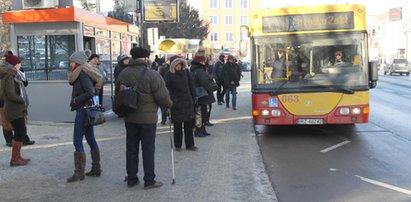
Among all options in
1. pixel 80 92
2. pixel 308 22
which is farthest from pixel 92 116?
pixel 308 22

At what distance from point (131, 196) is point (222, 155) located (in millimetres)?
2844

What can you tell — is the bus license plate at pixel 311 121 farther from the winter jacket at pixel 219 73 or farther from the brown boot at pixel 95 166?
the winter jacket at pixel 219 73

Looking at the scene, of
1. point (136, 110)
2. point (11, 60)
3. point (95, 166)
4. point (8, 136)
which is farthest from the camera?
point (8, 136)

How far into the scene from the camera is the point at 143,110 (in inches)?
235

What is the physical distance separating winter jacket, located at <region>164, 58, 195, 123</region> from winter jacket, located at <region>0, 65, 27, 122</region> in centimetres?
255

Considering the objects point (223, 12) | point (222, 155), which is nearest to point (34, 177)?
point (222, 155)

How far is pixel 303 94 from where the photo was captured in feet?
31.7

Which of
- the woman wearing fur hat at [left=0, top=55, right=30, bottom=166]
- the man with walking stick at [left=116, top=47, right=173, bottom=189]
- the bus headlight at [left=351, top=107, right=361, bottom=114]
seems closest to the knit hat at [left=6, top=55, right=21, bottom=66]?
the woman wearing fur hat at [left=0, top=55, right=30, bottom=166]

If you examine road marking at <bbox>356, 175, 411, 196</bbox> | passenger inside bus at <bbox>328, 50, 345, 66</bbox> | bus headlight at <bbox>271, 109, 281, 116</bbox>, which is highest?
passenger inside bus at <bbox>328, 50, 345, 66</bbox>

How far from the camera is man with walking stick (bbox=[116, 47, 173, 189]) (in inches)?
235

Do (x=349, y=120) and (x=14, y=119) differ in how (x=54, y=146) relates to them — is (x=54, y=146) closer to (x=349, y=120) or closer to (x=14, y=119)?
(x=14, y=119)

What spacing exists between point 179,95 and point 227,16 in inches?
3851

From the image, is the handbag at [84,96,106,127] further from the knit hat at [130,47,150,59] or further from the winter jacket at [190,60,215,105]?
the winter jacket at [190,60,215,105]

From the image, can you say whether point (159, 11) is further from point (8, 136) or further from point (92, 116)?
point (92, 116)
